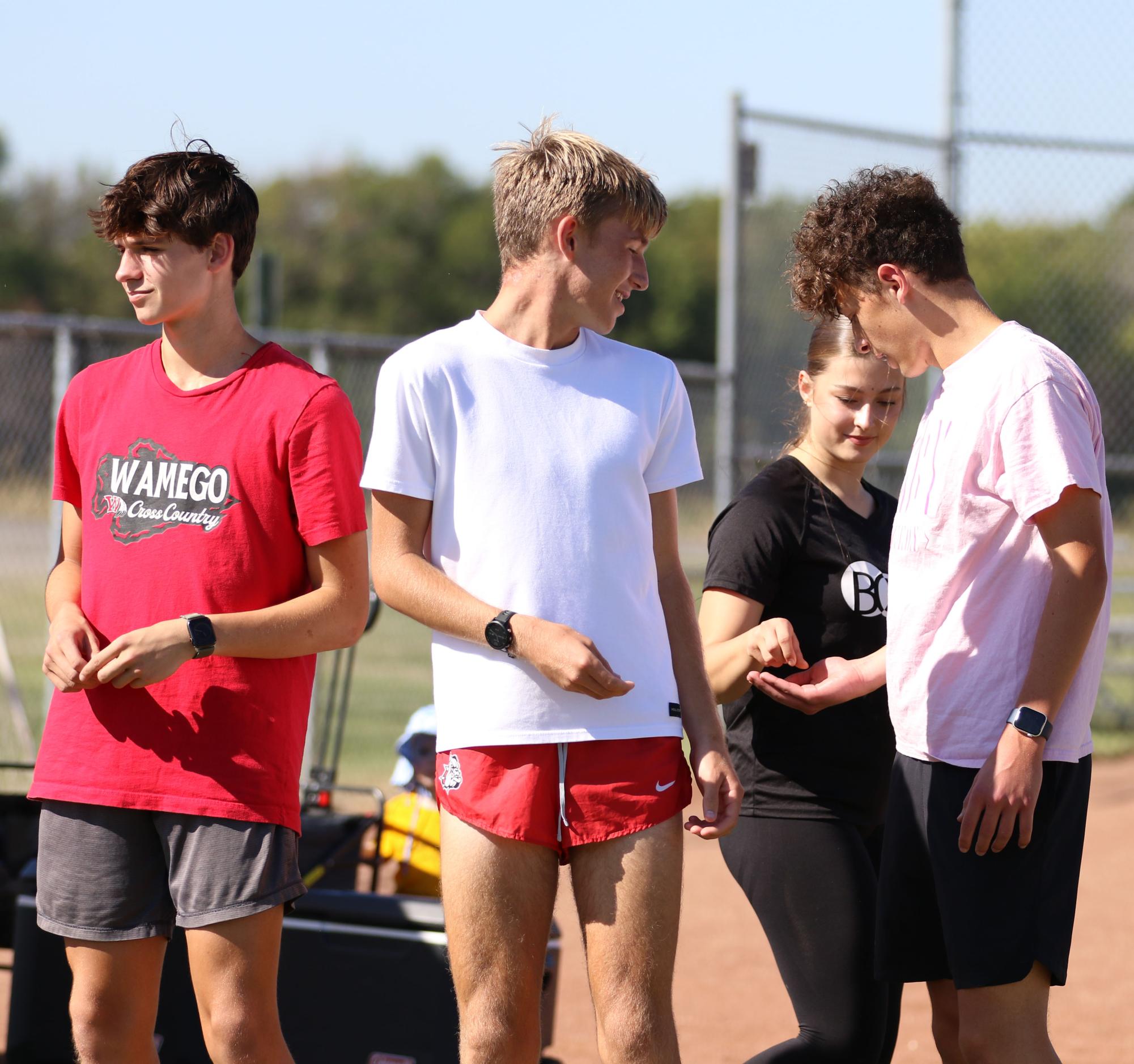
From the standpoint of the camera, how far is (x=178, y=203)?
2688 mm

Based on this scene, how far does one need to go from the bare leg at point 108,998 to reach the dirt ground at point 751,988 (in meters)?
1.16

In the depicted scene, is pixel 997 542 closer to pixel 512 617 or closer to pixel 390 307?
pixel 512 617

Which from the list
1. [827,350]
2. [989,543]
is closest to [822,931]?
[989,543]

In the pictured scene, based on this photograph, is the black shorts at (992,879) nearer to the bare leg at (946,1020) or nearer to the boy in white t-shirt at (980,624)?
the boy in white t-shirt at (980,624)

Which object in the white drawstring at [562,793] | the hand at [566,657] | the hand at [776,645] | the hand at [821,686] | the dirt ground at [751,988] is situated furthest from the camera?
the dirt ground at [751,988]

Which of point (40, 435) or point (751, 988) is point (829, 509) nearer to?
point (751, 988)

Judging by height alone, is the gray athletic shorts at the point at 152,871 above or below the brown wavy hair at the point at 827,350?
below

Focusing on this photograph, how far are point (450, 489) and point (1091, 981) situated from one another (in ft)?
12.2

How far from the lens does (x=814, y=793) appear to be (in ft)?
10.1

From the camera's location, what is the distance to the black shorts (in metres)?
2.46

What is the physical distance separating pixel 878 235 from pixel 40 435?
10584 mm

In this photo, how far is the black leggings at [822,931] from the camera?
2.95 m

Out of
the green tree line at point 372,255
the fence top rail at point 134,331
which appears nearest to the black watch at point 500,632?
the fence top rail at point 134,331

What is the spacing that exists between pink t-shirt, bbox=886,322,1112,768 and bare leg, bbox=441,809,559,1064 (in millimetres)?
Result: 751
